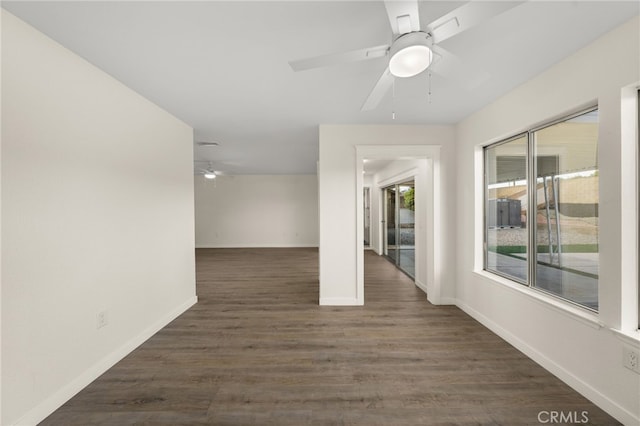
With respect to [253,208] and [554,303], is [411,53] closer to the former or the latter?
[554,303]

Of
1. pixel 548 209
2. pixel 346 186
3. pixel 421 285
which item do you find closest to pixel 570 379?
pixel 548 209

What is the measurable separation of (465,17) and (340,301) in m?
3.21

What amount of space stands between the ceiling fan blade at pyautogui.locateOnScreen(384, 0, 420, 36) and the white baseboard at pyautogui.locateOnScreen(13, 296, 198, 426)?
2988mm

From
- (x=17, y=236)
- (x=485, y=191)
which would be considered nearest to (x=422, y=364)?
(x=485, y=191)

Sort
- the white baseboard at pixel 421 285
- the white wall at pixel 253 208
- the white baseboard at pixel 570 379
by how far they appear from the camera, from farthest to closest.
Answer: the white wall at pixel 253 208, the white baseboard at pixel 421 285, the white baseboard at pixel 570 379

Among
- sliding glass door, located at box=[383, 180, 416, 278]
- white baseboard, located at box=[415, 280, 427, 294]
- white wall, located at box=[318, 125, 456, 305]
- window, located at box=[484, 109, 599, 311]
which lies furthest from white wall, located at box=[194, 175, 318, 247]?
window, located at box=[484, 109, 599, 311]

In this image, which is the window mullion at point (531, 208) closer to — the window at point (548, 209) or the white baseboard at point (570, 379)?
the window at point (548, 209)

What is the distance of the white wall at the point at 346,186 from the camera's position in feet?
11.5

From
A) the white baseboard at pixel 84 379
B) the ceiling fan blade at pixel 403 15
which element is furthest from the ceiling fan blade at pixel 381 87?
the white baseboard at pixel 84 379

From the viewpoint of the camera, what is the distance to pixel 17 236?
1.54 metres

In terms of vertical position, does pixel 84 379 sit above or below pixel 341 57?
below

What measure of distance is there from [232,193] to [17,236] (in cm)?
747

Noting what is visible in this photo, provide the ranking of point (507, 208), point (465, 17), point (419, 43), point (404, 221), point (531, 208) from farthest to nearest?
point (404, 221) < point (507, 208) < point (531, 208) < point (419, 43) < point (465, 17)

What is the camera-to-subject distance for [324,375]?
2.09m
